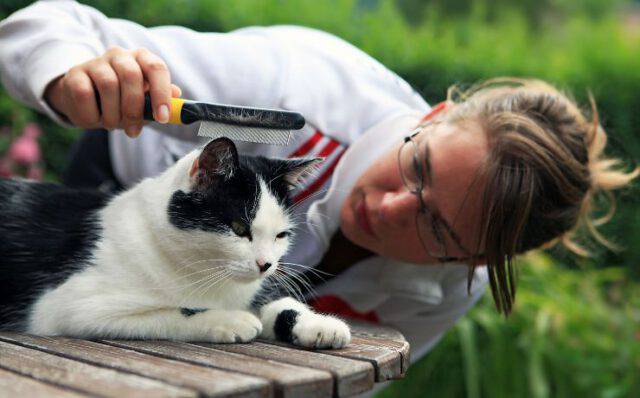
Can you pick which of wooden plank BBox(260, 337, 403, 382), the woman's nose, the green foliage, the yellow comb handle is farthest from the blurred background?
the yellow comb handle

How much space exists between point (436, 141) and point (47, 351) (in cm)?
93

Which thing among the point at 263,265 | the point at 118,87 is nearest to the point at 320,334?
the point at 263,265

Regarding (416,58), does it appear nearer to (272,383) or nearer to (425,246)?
(425,246)

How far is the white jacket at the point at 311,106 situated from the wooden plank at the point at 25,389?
75cm

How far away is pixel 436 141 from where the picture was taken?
1.60m

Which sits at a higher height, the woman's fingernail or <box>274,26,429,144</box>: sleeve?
the woman's fingernail

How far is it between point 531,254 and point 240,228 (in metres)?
1.43

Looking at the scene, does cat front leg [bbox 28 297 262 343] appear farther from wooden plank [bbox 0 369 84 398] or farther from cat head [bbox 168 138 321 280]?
wooden plank [bbox 0 369 84 398]

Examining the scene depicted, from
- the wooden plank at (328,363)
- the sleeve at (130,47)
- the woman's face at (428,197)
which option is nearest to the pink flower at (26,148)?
the sleeve at (130,47)

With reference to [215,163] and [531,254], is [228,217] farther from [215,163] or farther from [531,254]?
[531,254]

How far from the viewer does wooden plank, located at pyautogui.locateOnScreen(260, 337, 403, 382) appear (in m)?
1.02

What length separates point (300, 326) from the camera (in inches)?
44.9

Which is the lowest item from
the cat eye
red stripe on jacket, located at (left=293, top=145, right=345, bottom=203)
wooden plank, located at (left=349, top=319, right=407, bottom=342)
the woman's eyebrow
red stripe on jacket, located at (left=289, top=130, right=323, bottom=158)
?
wooden plank, located at (left=349, top=319, right=407, bottom=342)

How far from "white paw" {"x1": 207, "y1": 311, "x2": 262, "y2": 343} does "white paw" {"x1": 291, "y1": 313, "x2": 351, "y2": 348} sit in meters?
0.07
